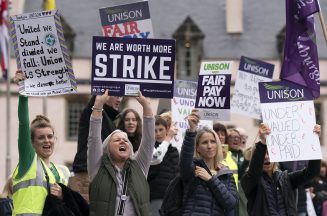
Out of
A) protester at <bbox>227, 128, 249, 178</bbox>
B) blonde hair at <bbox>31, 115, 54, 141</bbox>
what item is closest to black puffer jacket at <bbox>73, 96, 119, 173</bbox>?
blonde hair at <bbox>31, 115, 54, 141</bbox>

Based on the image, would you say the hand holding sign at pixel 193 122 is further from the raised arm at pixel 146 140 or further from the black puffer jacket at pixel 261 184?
the black puffer jacket at pixel 261 184

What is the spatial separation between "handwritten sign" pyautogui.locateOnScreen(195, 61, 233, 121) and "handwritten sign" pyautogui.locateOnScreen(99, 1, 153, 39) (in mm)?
1282

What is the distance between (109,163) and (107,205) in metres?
0.39

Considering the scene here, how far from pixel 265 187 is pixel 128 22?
116 inches

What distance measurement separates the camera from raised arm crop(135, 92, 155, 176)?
9.61m

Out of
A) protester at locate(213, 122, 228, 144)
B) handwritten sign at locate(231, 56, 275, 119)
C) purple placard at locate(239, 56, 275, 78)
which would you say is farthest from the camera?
purple placard at locate(239, 56, 275, 78)

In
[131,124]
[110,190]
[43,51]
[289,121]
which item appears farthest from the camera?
[131,124]

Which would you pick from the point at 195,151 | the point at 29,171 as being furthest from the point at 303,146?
the point at 29,171

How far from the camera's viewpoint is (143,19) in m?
12.9

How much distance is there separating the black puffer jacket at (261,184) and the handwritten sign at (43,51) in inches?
77.5

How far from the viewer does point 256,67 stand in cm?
1631

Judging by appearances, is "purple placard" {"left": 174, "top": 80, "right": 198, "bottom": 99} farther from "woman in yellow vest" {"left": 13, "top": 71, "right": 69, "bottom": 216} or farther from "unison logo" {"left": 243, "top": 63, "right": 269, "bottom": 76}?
"woman in yellow vest" {"left": 13, "top": 71, "right": 69, "bottom": 216}

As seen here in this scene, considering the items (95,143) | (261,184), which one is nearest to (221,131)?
(261,184)

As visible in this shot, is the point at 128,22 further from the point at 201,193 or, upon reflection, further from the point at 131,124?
the point at 201,193
